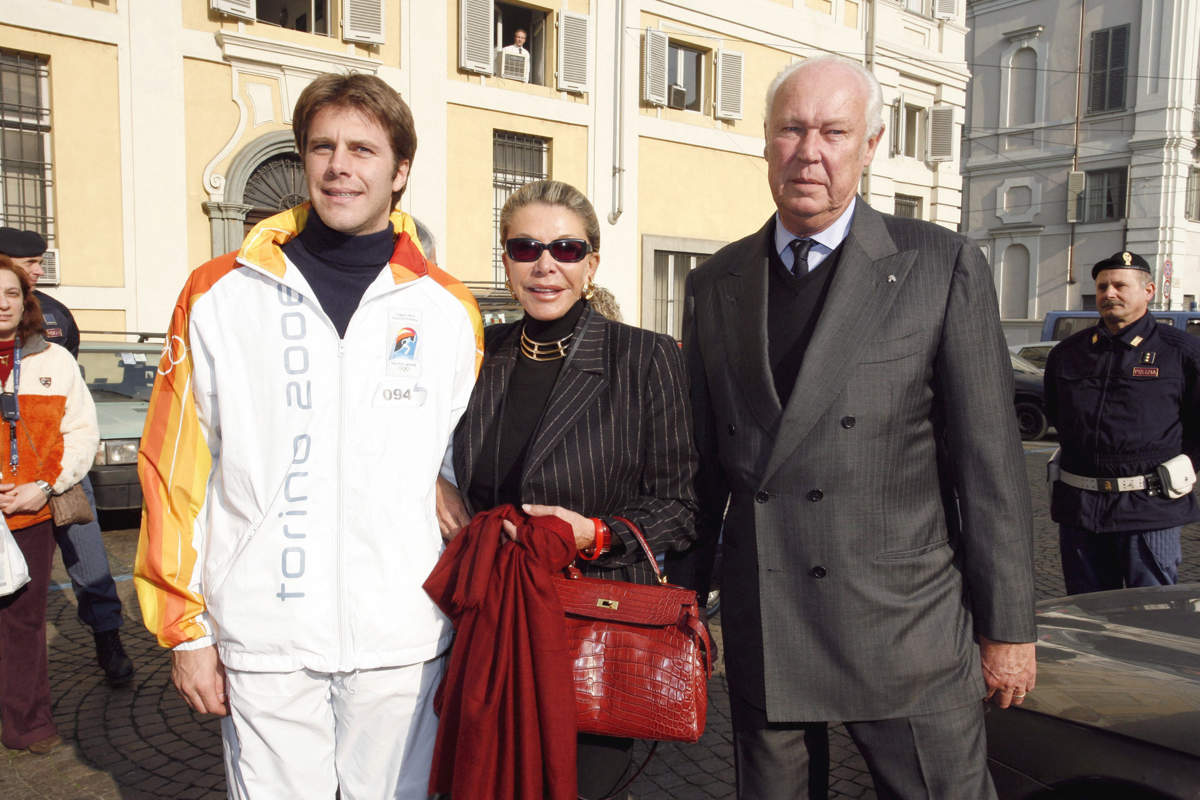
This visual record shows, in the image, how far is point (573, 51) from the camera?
14.3m

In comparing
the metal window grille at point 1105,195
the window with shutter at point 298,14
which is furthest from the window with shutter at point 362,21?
the metal window grille at point 1105,195

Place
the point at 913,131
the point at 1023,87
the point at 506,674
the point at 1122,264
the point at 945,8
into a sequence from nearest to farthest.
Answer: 1. the point at 506,674
2. the point at 1122,264
3. the point at 945,8
4. the point at 913,131
5. the point at 1023,87

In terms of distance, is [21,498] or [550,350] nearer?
[550,350]

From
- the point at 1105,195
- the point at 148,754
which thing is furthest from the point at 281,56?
the point at 1105,195

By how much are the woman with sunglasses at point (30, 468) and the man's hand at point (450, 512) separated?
2.43 meters

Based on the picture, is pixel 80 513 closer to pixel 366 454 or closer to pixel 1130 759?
pixel 366 454

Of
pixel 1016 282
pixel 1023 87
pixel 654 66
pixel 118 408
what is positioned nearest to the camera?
pixel 118 408

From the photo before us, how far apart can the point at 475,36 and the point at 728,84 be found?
5086mm

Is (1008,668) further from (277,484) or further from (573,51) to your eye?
(573,51)

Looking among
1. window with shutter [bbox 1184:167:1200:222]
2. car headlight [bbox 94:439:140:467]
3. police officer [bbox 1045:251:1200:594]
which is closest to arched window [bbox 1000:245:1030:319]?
window with shutter [bbox 1184:167:1200:222]

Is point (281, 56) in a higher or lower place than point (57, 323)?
higher

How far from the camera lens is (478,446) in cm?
220

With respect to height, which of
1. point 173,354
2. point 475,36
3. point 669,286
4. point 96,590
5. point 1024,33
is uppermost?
point 1024,33

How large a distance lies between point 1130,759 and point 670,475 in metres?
1.20
